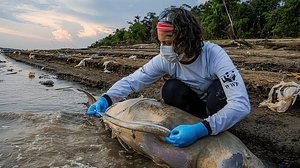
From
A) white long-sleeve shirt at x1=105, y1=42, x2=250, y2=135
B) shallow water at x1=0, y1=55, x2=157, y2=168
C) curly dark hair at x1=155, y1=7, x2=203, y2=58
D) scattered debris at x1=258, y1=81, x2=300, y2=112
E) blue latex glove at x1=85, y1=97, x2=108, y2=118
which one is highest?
curly dark hair at x1=155, y1=7, x2=203, y2=58

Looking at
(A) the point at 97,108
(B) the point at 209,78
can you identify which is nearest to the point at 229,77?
(B) the point at 209,78

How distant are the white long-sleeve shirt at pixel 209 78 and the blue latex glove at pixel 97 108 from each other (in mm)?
123

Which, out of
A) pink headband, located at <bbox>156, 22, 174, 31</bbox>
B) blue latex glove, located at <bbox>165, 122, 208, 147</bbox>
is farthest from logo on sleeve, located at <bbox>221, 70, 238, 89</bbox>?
pink headband, located at <bbox>156, 22, 174, 31</bbox>

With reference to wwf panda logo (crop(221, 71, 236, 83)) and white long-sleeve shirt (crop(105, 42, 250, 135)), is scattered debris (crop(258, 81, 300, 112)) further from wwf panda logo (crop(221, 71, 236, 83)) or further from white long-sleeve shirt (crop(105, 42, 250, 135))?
wwf panda logo (crop(221, 71, 236, 83))

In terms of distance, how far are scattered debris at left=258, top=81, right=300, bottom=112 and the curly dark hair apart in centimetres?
176

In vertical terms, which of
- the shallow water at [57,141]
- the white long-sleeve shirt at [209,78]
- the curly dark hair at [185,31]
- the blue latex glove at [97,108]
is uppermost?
the curly dark hair at [185,31]

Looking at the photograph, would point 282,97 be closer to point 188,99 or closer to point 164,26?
point 188,99

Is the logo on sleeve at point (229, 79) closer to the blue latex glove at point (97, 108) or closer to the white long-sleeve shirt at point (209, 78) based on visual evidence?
the white long-sleeve shirt at point (209, 78)

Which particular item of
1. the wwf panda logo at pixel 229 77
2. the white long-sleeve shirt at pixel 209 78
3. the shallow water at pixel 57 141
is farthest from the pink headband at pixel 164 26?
the shallow water at pixel 57 141

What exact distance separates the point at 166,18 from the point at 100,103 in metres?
1.11

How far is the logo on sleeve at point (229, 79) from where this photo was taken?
2727 millimetres

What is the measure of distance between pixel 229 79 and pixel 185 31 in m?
0.56

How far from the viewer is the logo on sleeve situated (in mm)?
2727

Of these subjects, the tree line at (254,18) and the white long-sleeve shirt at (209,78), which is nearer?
the white long-sleeve shirt at (209,78)
